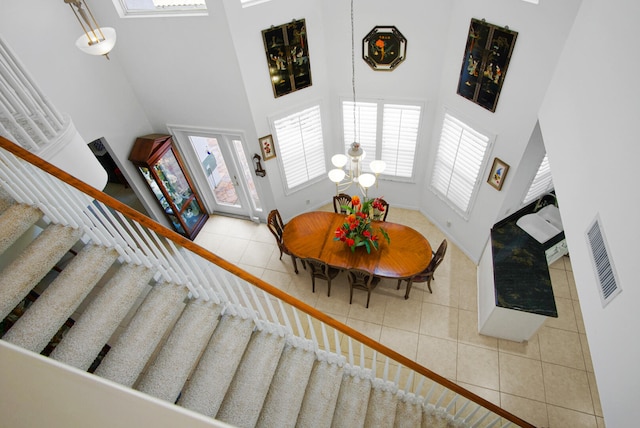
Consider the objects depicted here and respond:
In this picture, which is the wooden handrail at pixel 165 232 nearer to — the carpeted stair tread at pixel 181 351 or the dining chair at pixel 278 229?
the carpeted stair tread at pixel 181 351

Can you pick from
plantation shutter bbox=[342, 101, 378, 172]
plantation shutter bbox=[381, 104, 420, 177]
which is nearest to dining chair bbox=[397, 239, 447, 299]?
plantation shutter bbox=[381, 104, 420, 177]

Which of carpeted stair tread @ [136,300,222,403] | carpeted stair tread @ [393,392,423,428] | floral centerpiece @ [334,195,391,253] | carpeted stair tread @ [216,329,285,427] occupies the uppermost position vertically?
carpeted stair tread @ [136,300,222,403]

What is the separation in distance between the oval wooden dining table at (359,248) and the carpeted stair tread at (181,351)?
7.98 feet

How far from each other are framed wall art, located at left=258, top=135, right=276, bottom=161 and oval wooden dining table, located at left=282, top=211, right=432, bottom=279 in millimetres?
1190

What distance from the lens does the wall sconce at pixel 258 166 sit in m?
6.02

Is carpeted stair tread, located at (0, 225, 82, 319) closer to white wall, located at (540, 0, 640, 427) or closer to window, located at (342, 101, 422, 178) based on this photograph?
white wall, located at (540, 0, 640, 427)

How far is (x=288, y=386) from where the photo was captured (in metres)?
3.30

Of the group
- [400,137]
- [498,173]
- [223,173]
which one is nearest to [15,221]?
[223,173]

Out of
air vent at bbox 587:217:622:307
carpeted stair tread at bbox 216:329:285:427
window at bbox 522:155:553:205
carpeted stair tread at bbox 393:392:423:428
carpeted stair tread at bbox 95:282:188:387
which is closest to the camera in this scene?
air vent at bbox 587:217:622:307

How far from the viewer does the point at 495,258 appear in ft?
16.7

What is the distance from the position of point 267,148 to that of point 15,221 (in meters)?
3.68

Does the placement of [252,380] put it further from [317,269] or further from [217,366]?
[317,269]

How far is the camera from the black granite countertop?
4547 mm

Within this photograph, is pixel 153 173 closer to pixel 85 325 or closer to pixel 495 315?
pixel 85 325
